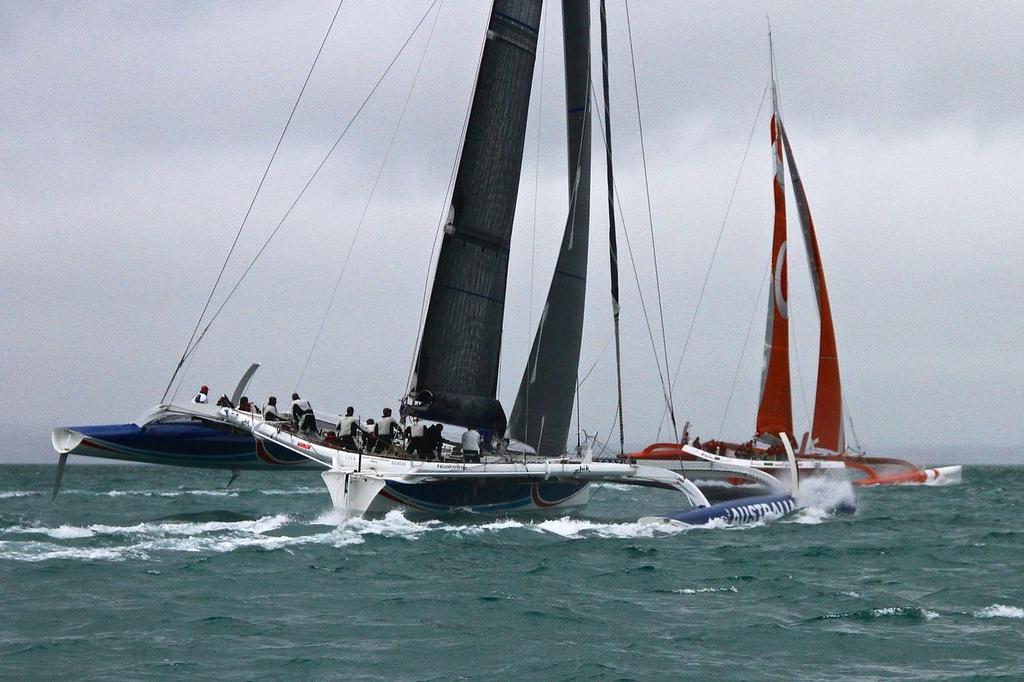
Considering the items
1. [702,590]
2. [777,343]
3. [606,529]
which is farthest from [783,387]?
[702,590]

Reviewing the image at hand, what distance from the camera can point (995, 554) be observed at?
1792 cm

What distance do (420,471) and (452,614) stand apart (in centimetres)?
601

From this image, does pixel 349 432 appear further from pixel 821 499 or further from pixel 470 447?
pixel 821 499

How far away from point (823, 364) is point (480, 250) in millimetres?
20998

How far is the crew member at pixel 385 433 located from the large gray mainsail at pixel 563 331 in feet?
12.4

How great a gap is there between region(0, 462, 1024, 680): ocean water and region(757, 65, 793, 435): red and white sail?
1339 cm

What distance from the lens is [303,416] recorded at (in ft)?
65.9

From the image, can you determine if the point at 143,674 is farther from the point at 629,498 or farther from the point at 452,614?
the point at 629,498

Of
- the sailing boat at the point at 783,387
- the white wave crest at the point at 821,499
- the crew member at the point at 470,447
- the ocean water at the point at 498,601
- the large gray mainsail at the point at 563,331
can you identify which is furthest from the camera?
the sailing boat at the point at 783,387

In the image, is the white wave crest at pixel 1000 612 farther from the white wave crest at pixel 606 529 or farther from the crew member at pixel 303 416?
the crew member at pixel 303 416

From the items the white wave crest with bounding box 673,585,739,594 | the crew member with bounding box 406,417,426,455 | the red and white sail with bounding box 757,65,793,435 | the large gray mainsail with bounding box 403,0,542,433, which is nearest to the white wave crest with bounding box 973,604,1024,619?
the white wave crest with bounding box 673,585,739,594

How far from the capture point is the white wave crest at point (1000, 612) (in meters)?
12.0

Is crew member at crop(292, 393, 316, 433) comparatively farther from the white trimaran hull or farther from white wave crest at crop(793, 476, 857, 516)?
white wave crest at crop(793, 476, 857, 516)

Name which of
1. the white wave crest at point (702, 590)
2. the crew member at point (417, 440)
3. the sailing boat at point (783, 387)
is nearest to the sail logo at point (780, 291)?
the sailing boat at point (783, 387)
